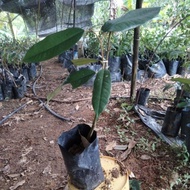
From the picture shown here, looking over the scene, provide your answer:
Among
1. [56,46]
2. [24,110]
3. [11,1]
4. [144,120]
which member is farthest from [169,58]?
[56,46]

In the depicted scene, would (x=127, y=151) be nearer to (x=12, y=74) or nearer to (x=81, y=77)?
(x=81, y=77)

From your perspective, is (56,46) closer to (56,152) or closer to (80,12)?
(56,152)

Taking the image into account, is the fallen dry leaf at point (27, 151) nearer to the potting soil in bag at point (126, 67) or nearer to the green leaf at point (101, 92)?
the green leaf at point (101, 92)

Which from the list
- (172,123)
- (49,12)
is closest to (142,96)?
(172,123)

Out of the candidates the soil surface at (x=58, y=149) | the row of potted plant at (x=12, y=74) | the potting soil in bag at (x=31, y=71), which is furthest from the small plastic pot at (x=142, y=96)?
the potting soil in bag at (x=31, y=71)

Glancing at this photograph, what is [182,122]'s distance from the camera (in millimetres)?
1689

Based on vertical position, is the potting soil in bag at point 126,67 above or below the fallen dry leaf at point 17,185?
above

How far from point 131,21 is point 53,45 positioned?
1.00 feet

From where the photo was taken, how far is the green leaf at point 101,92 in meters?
0.66

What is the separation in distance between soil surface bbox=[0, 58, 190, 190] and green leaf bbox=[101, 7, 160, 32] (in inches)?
30.3

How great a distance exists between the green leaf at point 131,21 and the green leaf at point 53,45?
0.11 metres

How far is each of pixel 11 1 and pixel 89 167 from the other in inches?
125

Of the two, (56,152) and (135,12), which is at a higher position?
(135,12)

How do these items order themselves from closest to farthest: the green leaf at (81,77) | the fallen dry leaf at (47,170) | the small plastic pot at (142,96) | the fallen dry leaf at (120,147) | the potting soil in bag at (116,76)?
1. the green leaf at (81,77)
2. the fallen dry leaf at (47,170)
3. the fallen dry leaf at (120,147)
4. the small plastic pot at (142,96)
5. the potting soil in bag at (116,76)
